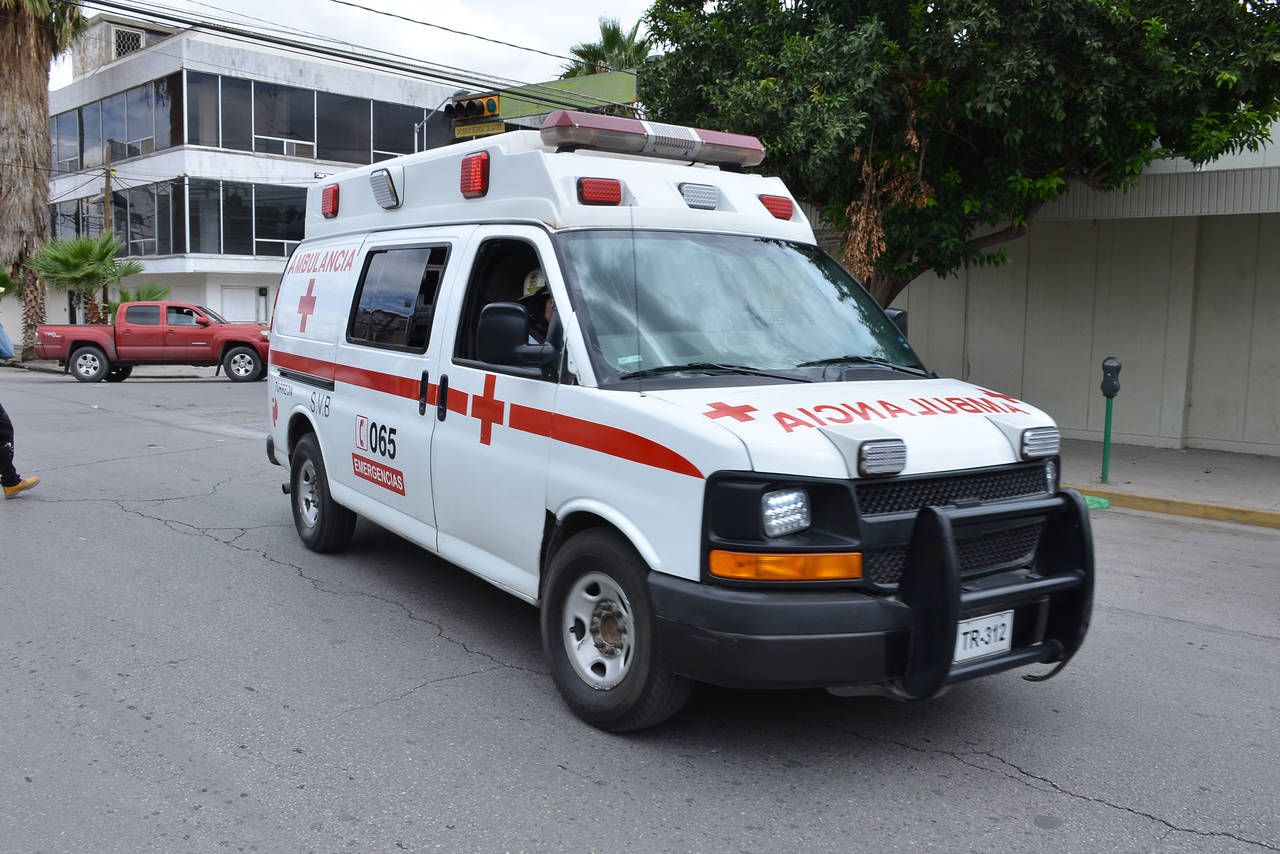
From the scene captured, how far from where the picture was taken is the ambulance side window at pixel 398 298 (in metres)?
5.47

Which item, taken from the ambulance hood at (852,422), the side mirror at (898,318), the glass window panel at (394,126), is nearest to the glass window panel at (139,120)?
the glass window panel at (394,126)

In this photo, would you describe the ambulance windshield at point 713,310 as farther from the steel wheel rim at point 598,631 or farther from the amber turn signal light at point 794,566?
the amber turn signal light at point 794,566

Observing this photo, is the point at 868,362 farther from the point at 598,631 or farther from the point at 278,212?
the point at 278,212

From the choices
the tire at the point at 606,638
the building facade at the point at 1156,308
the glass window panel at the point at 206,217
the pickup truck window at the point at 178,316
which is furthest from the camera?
the glass window panel at the point at 206,217

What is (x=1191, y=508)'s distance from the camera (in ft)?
30.7

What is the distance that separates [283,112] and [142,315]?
1194cm

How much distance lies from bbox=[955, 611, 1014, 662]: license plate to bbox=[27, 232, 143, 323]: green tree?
2754 cm

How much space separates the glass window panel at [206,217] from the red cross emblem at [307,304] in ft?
89.5

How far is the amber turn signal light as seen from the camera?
3588mm

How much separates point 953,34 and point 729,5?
342 cm

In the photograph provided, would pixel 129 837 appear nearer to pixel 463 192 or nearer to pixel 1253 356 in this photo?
pixel 463 192

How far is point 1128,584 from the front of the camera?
22.5 ft

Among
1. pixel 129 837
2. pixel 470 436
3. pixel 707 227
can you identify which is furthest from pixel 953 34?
pixel 129 837

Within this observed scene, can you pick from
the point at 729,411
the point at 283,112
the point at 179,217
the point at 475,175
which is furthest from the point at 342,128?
the point at 729,411
